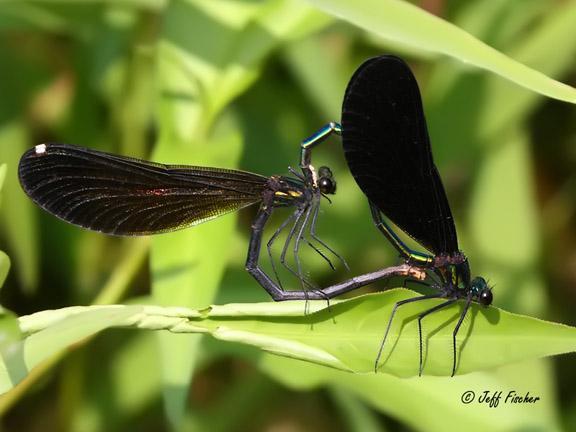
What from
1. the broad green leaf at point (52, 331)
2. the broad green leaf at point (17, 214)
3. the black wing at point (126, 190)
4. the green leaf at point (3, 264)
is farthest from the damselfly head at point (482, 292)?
the broad green leaf at point (17, 214)

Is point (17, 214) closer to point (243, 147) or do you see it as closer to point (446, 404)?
A: point (243, 147)

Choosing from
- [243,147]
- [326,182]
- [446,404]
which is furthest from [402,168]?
[243,147]

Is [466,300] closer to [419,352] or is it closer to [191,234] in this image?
[419,352]

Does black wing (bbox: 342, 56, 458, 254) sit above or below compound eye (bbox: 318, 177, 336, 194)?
above

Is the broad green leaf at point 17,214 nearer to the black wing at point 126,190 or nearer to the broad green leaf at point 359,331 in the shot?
the black wing at point 126,190

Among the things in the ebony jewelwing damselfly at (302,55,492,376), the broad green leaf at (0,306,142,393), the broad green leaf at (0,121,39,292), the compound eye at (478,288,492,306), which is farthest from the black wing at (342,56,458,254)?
the broad green leaf at (0,121,39,292)

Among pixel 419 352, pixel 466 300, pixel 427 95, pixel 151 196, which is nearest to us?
pixel 419 352

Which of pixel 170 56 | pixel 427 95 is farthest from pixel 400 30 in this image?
pixel 427 95

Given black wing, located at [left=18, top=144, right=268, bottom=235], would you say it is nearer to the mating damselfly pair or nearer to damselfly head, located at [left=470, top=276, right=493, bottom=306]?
the mating damselfly pair
